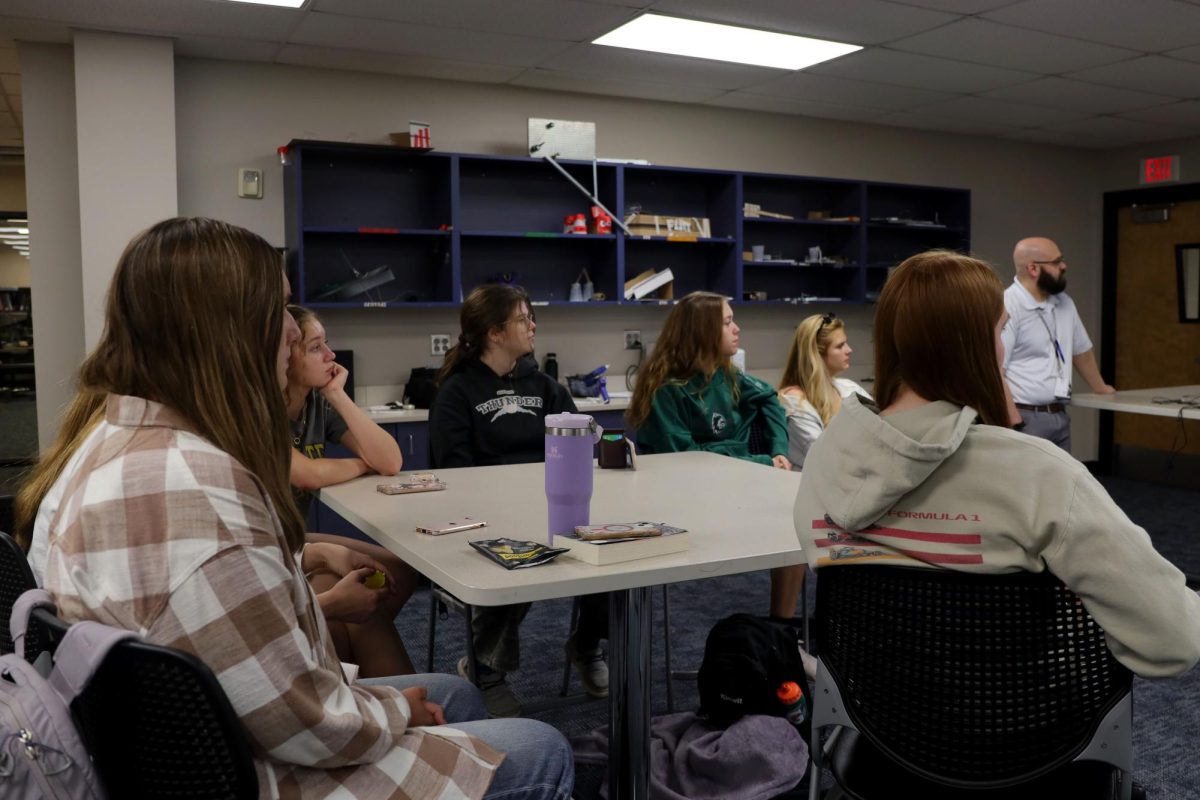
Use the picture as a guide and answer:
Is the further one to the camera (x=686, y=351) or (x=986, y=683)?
(x=686, y=351)

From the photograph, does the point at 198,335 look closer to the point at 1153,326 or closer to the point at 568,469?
the point at 568,469

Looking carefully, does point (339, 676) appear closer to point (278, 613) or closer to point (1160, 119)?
point (278, 613)

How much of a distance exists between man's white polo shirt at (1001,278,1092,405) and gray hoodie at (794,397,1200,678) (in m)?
3.84

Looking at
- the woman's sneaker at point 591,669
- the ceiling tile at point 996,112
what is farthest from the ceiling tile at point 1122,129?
the woman's sneaker at point 591,669

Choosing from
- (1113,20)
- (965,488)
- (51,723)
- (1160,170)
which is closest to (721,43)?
(1113,20)

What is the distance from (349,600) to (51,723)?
2.72 feet

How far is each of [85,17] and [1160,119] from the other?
6311 millimetres

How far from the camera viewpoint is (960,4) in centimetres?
404

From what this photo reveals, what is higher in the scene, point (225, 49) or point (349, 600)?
point (225, 49)

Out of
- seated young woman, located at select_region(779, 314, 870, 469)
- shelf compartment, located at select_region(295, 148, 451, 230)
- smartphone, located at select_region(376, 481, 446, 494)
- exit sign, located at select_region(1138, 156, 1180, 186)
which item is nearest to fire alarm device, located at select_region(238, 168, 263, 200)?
shelf compartment, located at select_region(295, 148, 451, 230)

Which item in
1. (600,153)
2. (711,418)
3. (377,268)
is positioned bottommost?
(711,418)

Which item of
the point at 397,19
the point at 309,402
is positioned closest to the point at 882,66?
the point at 397,19

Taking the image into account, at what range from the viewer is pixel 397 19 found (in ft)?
13.6

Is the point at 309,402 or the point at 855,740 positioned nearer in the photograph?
the point at 855,740
